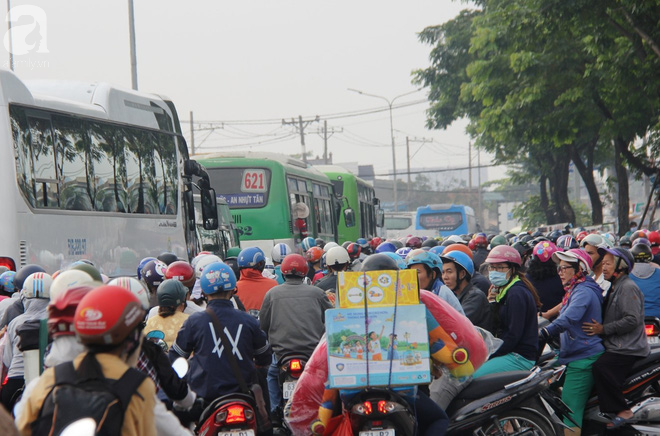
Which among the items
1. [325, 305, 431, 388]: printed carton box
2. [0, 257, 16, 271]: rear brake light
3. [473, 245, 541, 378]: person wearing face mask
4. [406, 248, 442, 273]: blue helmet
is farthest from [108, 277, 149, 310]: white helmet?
[0, 257, 16, 271]: rear brake light

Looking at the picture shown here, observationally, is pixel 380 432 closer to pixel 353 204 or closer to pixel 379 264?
pixel 379 264

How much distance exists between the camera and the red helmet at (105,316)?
3.32m

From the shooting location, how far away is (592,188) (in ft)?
114

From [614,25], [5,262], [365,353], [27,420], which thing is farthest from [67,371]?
[614,25]

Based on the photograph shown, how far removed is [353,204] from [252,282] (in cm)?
2348

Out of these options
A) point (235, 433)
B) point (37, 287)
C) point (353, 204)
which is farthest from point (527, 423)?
point (353, 204)

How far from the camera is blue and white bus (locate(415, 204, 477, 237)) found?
5191 cm

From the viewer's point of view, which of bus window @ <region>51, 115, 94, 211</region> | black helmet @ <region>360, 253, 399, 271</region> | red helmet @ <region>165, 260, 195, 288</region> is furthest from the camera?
bus window @ <region>51, 115, 94, 211</region>

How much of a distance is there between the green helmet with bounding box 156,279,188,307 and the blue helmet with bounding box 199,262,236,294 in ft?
1.37

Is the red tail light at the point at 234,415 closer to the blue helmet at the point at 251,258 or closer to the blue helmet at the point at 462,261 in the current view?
the blue helmet at the point at 462,261

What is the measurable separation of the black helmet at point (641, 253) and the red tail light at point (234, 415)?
6.33 metres

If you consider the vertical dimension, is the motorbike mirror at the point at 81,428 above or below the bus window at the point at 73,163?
below

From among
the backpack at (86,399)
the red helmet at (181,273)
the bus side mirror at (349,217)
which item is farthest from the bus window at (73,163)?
the bus side mirror at (349,217)

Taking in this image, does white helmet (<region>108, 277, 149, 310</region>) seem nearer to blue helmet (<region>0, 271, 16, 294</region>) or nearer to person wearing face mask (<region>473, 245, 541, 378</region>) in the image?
person wearing face mask (<region>473, 245, 541, 378</region>)
